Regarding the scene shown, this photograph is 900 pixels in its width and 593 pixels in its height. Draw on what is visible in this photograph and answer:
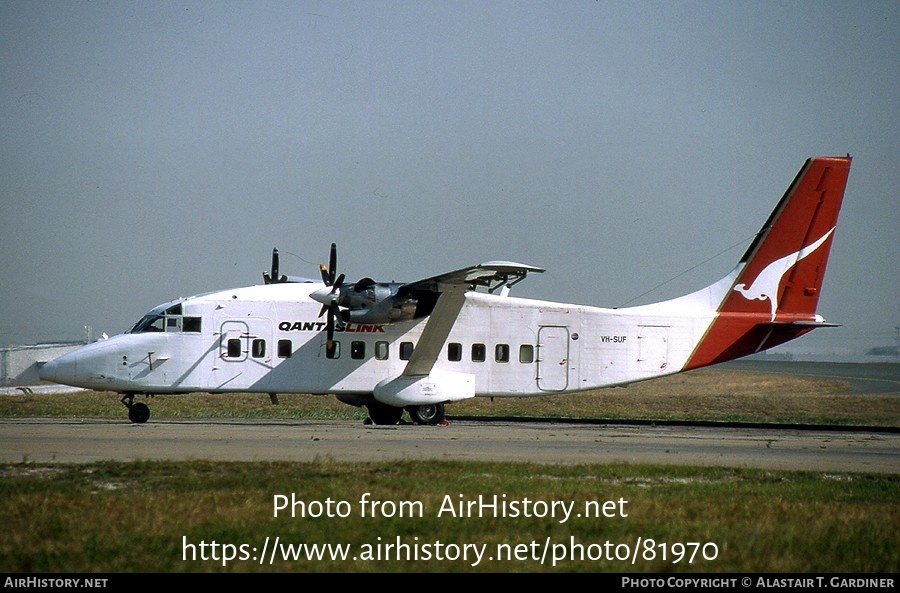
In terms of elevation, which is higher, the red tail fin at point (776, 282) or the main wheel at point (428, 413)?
the red tail fin at point (776, 282)

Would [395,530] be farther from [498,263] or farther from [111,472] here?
[498,263]

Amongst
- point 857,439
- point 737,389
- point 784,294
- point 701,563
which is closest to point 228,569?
point 701,563

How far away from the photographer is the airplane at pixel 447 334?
90.2 ft

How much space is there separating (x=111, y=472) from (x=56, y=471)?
2.87 ft

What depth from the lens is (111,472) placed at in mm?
14383

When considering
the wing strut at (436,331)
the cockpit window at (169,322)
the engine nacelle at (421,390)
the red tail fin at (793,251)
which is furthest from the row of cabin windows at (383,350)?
the red tail fin at (793,251)

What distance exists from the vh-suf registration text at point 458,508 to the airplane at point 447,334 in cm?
1329

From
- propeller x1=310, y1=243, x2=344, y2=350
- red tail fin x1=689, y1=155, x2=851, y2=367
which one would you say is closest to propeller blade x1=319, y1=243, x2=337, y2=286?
propeller x1=310, y1=243, x2=344, y2=350

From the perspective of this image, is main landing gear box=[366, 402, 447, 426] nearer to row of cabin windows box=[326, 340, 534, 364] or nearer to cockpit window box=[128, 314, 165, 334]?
row of cabin windows box=[326, 340, 534, 364]

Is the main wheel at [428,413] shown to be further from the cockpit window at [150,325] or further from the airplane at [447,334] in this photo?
the cockpit window at [150,325]

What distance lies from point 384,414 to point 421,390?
6.83ft

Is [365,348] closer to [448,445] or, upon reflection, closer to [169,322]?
[169,322]

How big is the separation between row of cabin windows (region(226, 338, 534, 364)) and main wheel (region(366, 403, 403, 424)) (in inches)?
70.8
